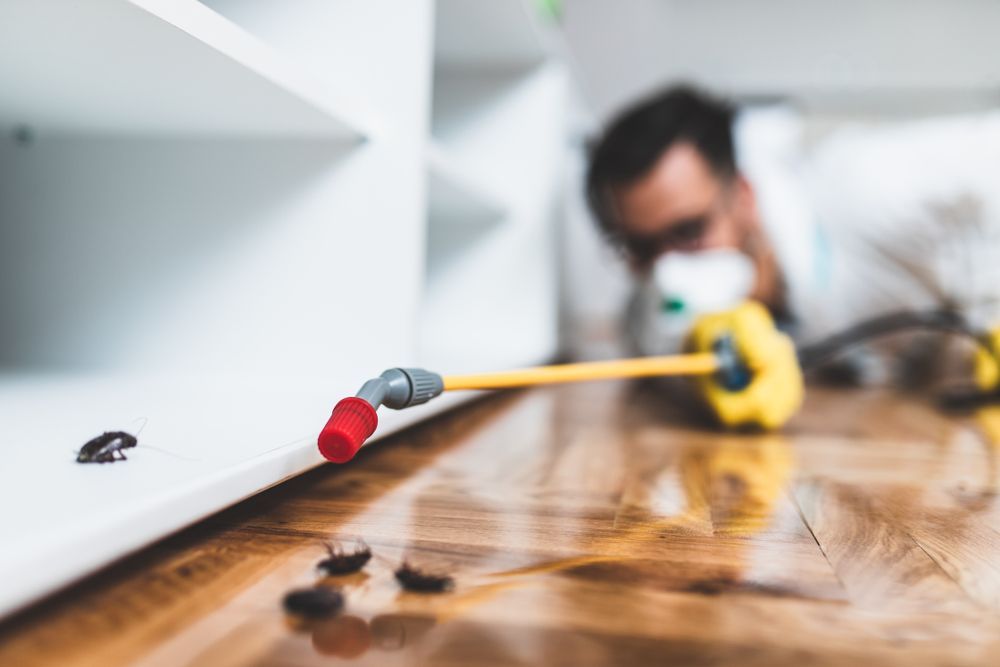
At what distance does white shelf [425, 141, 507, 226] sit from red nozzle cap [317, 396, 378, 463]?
476mm

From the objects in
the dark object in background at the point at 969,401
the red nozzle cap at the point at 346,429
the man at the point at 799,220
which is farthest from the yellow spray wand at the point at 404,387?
the dark object in background at the point at 969,401

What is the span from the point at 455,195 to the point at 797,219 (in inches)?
36.7

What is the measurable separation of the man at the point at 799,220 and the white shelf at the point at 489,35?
289mm

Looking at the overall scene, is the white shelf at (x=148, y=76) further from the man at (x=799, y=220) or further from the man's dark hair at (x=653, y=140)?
the man's dark hair at (x=653, y=140)

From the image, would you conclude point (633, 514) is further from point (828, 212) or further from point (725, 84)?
point (725, 84)

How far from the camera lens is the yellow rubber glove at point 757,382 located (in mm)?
932

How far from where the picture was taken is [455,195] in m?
1.23

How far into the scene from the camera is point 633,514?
53 centimetres

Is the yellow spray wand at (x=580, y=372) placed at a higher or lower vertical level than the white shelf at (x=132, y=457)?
higher

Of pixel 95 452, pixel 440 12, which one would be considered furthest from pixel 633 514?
pixel 440 12

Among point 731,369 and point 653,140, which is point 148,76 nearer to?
point 731,369

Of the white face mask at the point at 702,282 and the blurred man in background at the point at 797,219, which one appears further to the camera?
the blurred man in background at the point at 797,219

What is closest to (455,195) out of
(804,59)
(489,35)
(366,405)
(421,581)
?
(489,35)

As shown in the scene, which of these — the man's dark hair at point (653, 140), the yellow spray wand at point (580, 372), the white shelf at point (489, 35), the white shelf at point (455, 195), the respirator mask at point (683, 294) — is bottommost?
the yellow spray wand at point (580, 372)
